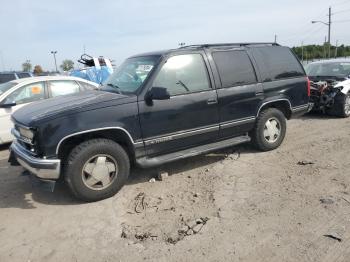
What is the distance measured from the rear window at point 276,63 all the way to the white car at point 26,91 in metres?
4.17

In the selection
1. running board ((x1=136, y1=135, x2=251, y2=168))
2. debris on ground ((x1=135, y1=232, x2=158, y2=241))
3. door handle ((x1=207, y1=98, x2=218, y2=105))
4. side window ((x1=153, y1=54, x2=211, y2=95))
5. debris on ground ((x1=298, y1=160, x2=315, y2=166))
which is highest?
side window ((x1=153, y1=54, x2=211, y2=95))

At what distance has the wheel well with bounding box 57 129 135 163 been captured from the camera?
4.38 metres

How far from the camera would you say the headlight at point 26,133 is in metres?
4.24

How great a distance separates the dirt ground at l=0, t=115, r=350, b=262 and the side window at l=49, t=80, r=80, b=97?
7.54 feet

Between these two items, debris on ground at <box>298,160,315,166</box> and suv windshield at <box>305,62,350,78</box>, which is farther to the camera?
suv windshield at <box>305,62,350,78</box>

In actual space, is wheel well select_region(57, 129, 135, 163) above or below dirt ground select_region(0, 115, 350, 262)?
above

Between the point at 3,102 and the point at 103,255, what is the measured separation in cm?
507

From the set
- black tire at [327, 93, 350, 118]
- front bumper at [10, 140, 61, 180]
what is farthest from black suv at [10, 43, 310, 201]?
black tire at [327, 93, 350, 118]

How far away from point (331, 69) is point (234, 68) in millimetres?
5220

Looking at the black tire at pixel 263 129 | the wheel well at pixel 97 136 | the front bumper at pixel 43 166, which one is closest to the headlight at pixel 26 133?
the front bumper at pixel 43 166

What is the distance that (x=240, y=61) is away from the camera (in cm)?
574

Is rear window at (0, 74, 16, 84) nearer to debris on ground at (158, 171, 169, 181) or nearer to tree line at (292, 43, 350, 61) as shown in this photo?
debris on ground at (158, 171, 169, 181)

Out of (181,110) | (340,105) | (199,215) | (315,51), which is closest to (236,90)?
(181,110)

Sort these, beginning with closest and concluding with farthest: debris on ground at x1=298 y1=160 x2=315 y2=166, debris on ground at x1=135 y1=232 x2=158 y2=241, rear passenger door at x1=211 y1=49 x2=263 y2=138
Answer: debris on ground at x1=135 y1=232 x2=158 y2=241 < rear passenger door at x1=211 y1=49 x2=263 y2=138 < debris on ground at x1=298 y1=160 x2=315 y2=166
